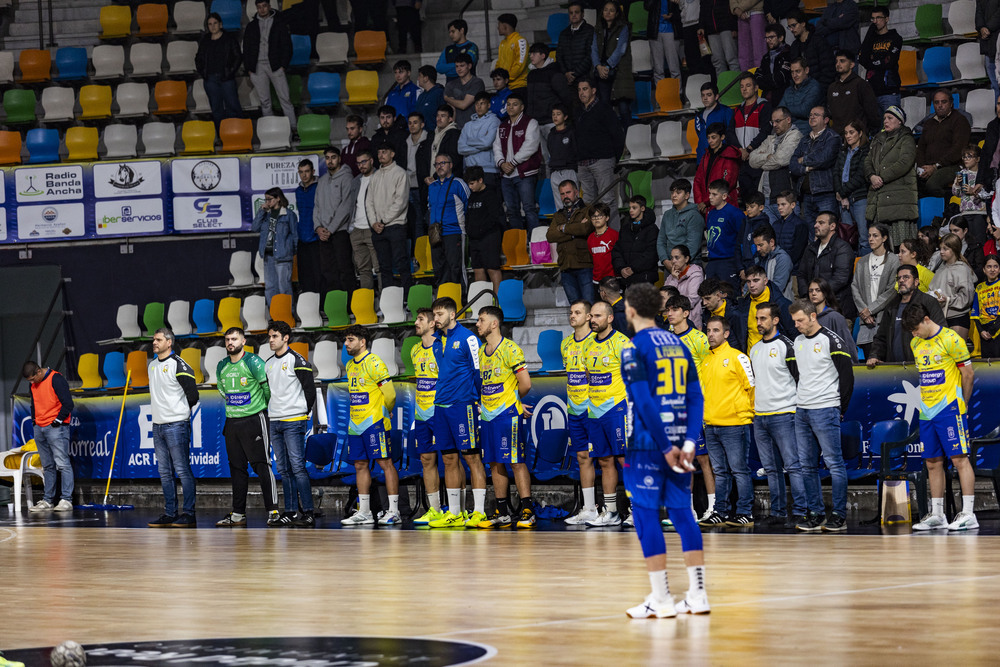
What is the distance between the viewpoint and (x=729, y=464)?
13148 mm

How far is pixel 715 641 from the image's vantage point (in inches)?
252

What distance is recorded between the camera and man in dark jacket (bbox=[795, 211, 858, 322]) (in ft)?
48.4

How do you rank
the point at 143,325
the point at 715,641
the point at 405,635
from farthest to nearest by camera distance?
the point at 143,325
the point at 405,635
the point at 715,641

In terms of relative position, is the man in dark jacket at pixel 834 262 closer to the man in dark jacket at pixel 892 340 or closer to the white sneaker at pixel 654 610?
the man in dark jacket at pixel 892 340

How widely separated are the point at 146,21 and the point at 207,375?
24.7 ft

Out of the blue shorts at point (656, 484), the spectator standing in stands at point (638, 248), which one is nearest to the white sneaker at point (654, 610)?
the blue shorts at point (656, 484)

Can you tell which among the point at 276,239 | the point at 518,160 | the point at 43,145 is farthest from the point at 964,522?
the point at 43,145

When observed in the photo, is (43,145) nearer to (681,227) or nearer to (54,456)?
(54,456)

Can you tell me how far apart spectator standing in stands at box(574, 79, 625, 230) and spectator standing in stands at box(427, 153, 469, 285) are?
1744 mm

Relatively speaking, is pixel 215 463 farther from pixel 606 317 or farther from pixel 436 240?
pixel 606 317

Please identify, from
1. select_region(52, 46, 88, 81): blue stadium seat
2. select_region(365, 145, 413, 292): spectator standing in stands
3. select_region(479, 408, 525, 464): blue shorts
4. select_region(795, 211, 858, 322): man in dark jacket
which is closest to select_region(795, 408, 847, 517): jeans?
select_region(795, 211, 858, 322): man in dark jacket

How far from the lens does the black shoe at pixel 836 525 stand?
12227mm

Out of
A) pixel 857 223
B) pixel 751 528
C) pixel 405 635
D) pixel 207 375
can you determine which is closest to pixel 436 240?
pixel 207 375

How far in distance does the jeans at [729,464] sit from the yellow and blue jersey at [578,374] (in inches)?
52.1
